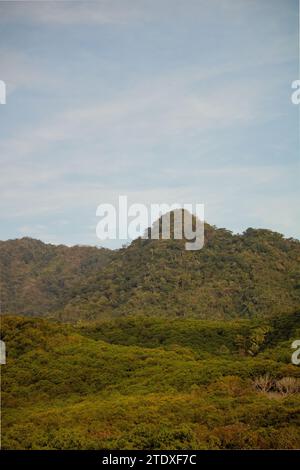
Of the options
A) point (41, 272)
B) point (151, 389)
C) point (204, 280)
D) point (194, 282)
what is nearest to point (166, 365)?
point (151, 389)

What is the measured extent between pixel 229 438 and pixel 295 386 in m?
9.69

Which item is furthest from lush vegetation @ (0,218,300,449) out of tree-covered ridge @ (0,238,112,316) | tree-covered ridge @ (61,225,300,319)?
tree-covered ridge @ (0,238,112,316)

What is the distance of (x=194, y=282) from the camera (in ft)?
322

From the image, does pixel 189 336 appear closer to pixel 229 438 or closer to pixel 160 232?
pixel 229 438

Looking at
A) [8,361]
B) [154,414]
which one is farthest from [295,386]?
[8,361]

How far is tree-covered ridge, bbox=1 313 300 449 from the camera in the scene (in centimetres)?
1970

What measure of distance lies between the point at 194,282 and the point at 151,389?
68299mm

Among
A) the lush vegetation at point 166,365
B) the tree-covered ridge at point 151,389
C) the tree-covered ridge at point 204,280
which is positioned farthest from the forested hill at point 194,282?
the tree-covered ridge at point 151,389

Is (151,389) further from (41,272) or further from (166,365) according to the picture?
(41,272)

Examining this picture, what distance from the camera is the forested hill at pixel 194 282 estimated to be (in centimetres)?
9144

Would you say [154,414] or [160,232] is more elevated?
[160,232]

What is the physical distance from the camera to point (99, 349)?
40688mm

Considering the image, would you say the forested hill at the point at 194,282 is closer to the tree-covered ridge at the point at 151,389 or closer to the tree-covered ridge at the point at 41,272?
the tree-covered ridge at the point at 41,272

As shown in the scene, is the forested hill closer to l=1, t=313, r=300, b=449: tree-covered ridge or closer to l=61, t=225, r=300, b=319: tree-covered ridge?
l=61, t=225, r=300, b=319: tree-covered ridge
